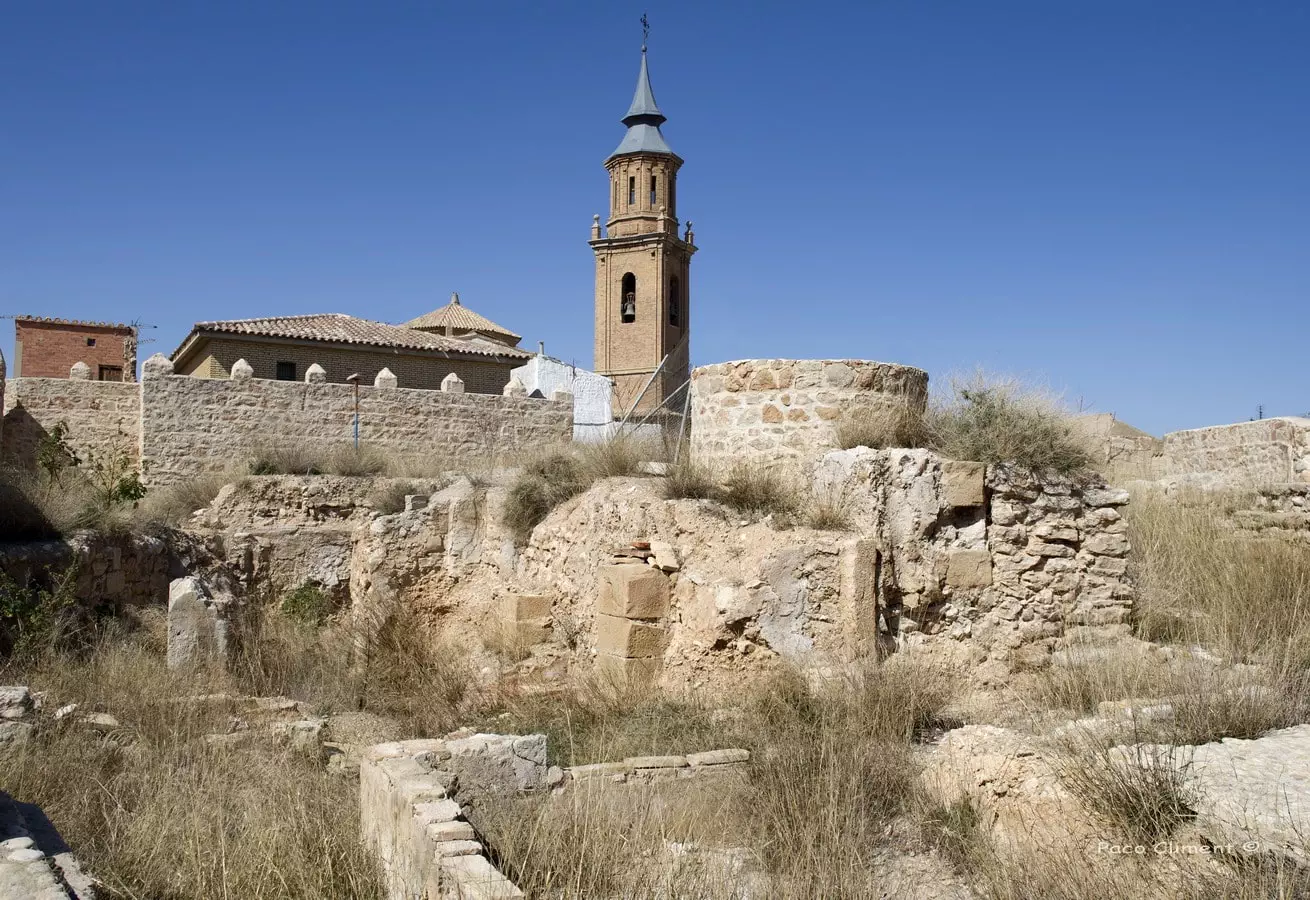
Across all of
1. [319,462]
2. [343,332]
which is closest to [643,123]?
[343,332]

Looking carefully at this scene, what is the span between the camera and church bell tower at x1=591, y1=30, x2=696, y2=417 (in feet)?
118

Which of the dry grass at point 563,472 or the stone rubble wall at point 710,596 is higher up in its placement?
the dry grass at point 563,472

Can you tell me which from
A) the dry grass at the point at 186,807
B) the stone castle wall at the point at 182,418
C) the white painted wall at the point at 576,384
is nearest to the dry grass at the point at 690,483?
the dry grass at the point at 186,807

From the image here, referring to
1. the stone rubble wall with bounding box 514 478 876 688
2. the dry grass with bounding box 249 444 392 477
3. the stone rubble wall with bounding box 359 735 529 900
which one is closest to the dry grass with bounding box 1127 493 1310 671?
the stone rubble wall with bounding box 514 478 876 688

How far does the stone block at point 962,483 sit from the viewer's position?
7.44 metres

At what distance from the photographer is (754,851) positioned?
450cm

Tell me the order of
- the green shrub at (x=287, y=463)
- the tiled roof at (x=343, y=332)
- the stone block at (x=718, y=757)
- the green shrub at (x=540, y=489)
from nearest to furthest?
1. the stone block at (x=718, y=757)
2. the green shrub at (x=540, y=489)
3. the green shrub at (x=287, y=463)
4. the tiled roof at (x=343, y=332)

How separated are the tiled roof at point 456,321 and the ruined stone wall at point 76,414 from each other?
1397 centimetres

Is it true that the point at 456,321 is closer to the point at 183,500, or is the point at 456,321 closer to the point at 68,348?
the point at 68,348

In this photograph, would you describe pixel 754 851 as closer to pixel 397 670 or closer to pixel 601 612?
pixel 601 612

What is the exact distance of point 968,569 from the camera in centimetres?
744

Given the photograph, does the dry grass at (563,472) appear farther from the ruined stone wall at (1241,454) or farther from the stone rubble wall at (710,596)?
A: the ruined stone wall at (1241,454)

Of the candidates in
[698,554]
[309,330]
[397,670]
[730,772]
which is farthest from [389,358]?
[730,772]

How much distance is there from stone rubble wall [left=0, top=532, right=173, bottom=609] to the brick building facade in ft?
59.2
